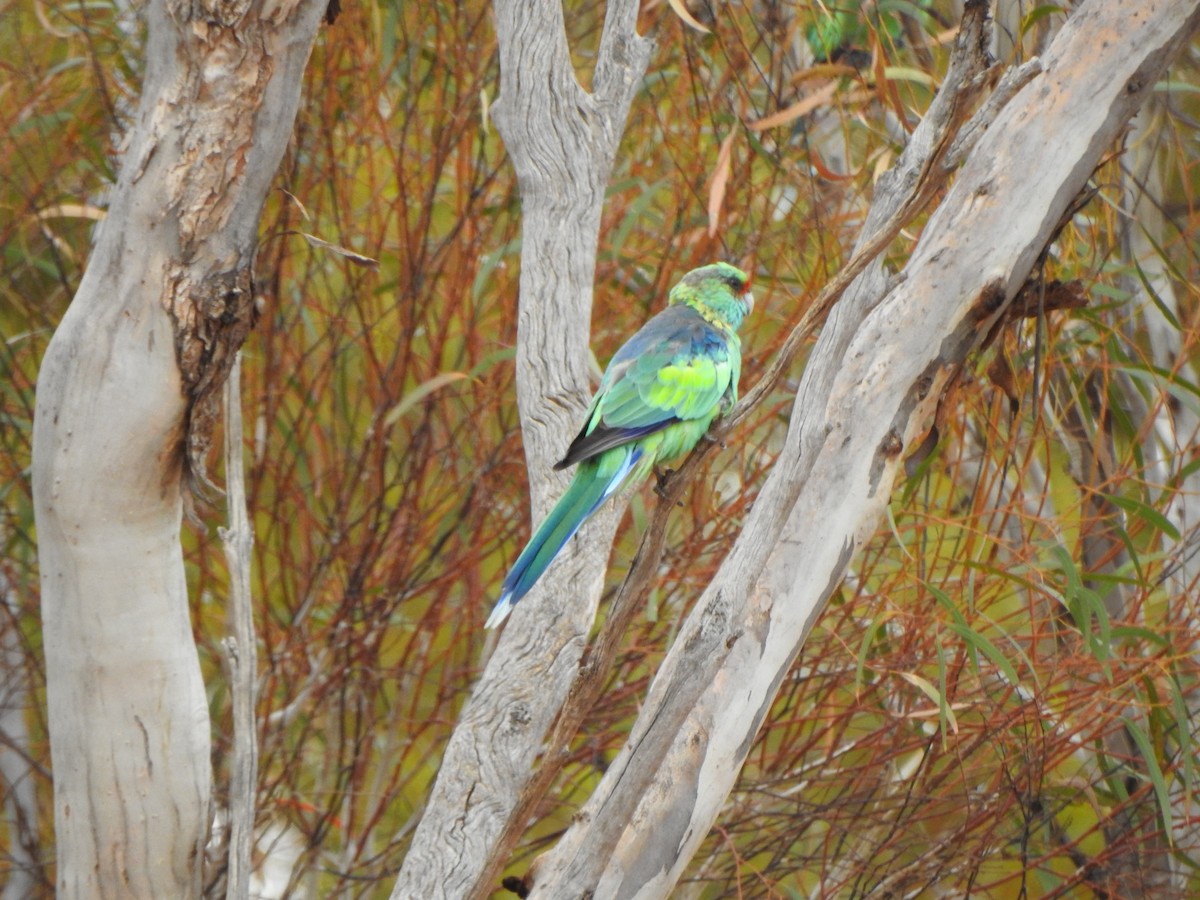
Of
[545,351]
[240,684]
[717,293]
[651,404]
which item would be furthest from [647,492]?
[240,684]

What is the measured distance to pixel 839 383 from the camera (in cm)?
191

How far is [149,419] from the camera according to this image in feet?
6.14

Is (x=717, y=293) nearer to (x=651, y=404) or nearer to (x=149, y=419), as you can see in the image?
(x=651, y=404)

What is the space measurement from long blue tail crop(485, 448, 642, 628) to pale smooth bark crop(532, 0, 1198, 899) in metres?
0.24

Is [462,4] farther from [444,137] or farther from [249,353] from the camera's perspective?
[249,353]

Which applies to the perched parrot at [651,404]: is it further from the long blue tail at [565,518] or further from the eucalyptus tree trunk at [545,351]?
the eucalyptus tree trunk at [545,351]

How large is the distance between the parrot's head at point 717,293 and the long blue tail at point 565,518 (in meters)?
0.57

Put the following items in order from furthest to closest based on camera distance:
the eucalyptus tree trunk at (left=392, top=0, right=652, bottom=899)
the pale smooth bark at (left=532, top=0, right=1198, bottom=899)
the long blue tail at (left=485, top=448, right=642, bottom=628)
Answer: the eucalyptus tree trunk at (left=392, top=0, right=652, bottom=899) → the long blue tail at (left=485, top=448, right=642, bottom=628) → the pale smooth bark at (left=532, top=0, right=1198, bottom=899)

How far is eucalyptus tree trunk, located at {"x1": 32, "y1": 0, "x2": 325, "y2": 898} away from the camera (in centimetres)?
184

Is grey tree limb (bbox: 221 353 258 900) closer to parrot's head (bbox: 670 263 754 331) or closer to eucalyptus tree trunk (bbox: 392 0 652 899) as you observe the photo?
eucalyptus tree trunk (bbox: 392 0 652 899)

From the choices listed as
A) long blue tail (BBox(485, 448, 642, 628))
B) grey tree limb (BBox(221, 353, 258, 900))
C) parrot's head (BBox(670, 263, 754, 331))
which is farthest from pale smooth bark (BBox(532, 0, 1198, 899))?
parrot's head (BBox(670, 263, 754, 331))

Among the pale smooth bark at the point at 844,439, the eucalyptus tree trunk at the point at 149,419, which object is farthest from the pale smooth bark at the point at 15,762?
the pale smooth bark at the point at 844,439

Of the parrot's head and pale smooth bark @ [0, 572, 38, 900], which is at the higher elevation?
the parrot's head

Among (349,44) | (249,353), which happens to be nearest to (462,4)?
(349,44)
